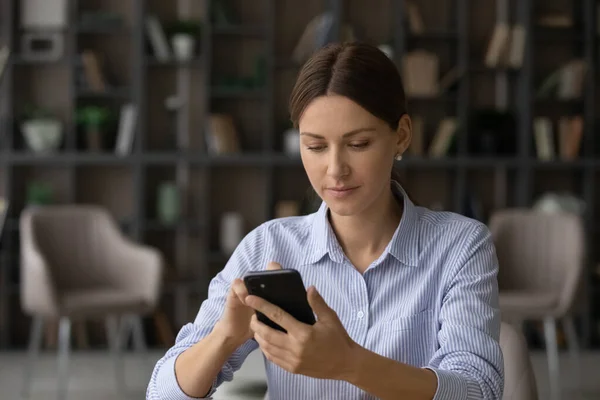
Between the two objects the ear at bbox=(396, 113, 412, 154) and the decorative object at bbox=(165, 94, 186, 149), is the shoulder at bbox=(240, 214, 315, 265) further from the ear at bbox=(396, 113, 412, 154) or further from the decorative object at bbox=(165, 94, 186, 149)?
the decorative object at bbox=(165, 94, 186, 149)

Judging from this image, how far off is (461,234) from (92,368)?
4.28 meters

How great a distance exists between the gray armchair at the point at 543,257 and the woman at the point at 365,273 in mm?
3403

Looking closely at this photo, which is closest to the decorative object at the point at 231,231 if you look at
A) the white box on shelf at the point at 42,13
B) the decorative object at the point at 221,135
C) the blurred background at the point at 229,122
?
the blurred background at the point at 229,122

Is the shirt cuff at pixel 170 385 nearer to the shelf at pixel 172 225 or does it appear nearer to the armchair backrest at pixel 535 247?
the armchair backrest at pixel 535 247

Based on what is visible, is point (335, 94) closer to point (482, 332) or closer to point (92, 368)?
point (482, 332)

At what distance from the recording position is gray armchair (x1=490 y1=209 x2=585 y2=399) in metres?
5.01

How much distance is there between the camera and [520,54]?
20.5ft

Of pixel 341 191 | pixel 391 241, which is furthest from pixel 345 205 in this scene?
pixel 391 241

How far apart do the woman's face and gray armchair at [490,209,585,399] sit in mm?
3559

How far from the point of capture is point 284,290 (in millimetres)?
1283

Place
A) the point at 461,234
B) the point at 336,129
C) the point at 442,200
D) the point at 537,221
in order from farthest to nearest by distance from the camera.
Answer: the point at 442,200 → the point at 537,221 → the point at 461,234 → the point at 336,129

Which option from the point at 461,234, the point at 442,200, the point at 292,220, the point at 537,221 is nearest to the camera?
the point at 461,234

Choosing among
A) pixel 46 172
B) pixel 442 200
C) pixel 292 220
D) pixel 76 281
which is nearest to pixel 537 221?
pixel 442 200

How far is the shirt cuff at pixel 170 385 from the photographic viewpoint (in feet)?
4.96
